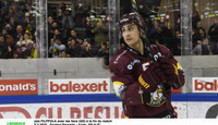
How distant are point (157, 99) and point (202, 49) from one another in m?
2.18

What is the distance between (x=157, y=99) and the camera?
2412 millimetres

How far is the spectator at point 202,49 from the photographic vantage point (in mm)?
4317

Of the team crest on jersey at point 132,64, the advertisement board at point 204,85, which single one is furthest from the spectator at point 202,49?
the team crest on jersey at point 132,64

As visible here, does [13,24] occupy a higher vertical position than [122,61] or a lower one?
higher

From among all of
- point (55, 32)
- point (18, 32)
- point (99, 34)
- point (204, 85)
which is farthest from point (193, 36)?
point (18, 32)

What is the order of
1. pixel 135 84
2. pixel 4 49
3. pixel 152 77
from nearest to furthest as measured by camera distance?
pixel 152 77 → pixel 135 84 → pixel 4 49

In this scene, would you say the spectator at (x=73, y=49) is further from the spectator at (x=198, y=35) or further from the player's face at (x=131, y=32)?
the player's face at (x=131, y=32)

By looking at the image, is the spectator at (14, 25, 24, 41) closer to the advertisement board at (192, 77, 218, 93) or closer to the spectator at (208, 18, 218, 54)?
the advertisement board at (192, 77, 218, 93)

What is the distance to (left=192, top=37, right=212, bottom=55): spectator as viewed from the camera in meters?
4.32

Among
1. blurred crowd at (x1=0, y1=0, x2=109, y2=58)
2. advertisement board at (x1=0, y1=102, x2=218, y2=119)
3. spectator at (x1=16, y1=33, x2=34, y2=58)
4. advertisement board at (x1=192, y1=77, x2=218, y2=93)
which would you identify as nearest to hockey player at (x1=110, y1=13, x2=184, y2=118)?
advertisement board at (x1=0, y1=102, x2=218, y2=119)

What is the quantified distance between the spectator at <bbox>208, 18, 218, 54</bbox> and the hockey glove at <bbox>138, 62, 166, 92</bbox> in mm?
2628

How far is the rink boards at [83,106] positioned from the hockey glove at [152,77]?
2205 millimetres

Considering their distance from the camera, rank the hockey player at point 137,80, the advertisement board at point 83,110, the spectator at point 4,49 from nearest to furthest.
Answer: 1. the hockey player at point 137,80
2. the advertisement board at point 83,110
3. the spectator at point 4,49

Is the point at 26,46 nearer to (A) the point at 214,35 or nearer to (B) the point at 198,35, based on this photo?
(B) the point at 198,35
